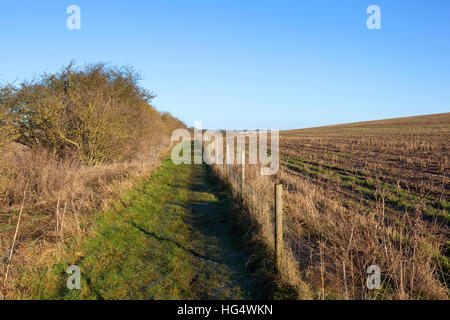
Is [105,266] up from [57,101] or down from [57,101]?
down

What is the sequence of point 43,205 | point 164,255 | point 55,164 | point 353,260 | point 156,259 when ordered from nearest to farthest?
1. point 353,260
2. point 156,259
3. point 164,255
4. point 43,205
5. point 55,164

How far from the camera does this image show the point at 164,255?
530 cm

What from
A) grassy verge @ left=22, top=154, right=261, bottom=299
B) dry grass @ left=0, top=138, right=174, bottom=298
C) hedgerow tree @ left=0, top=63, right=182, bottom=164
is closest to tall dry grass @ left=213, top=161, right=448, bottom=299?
grassy verge @ left=22, top=154, right=261, bottom=299

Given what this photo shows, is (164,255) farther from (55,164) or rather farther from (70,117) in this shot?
(70,117)

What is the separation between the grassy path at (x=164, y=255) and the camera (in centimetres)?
409

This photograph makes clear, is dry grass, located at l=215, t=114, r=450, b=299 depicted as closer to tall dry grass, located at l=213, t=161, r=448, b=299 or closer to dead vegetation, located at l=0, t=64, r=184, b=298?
tall dry grass, located at l=213, t=161, r=448, b=299

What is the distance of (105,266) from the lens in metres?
4.81

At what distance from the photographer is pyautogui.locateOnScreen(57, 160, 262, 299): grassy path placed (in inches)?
161

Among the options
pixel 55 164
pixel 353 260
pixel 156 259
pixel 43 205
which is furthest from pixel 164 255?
pixel 55 164

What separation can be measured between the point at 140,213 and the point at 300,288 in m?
5.69

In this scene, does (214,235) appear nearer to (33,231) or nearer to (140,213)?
(140,213)

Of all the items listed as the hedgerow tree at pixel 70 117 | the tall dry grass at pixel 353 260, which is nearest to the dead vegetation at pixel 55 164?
the hedgerow tree at pixel 70 117
